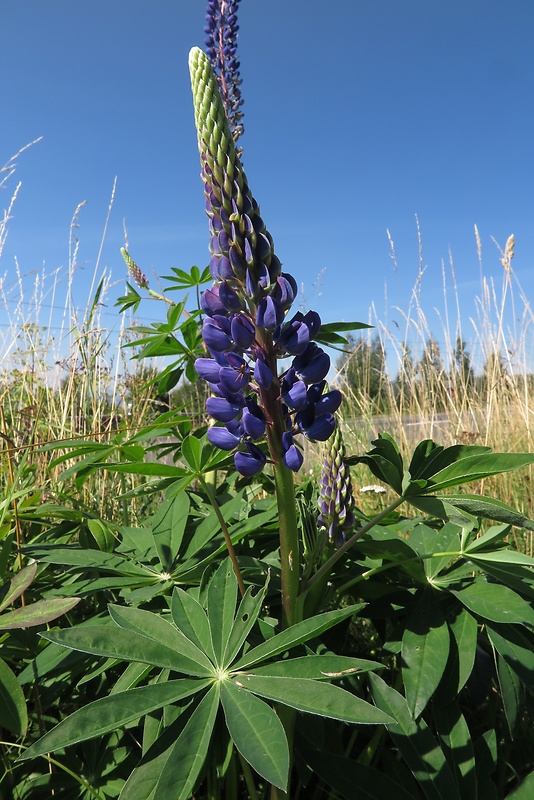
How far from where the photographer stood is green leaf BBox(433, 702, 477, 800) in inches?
36.4

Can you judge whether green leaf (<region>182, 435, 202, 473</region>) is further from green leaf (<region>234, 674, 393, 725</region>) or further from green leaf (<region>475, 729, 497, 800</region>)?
green leaf (<region>475, 729, 497, 800</region>)

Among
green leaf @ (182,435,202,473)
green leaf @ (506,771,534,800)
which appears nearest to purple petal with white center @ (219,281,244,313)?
green leaf @ (182,435,202,473)

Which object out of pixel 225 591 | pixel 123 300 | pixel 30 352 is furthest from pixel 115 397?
pixel 225 591

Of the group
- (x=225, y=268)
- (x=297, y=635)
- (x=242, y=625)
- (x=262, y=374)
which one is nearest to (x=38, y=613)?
(x=242, y=625)

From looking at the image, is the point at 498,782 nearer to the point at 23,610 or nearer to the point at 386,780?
the point at 386,780

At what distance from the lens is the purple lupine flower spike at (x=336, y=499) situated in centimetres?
110

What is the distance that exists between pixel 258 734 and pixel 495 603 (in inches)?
21.8

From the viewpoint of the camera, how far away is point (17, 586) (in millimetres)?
1064

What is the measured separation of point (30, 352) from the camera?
3.39m

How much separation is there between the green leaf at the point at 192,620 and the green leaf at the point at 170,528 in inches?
10.6

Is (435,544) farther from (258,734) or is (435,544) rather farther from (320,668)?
(258,734)

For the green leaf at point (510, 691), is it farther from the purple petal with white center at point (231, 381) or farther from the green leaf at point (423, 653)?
the purple petal with white center at point (231, 381)

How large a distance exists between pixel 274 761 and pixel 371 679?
14.0 inches

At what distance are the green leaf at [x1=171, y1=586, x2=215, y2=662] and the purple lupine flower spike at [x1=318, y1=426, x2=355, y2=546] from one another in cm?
31
